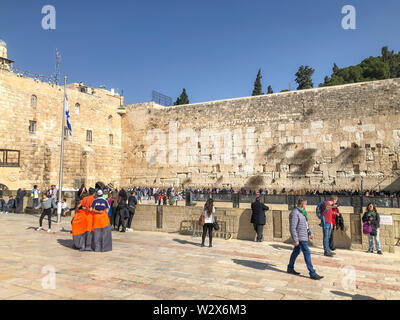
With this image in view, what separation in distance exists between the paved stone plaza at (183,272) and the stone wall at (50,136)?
46.7 feet

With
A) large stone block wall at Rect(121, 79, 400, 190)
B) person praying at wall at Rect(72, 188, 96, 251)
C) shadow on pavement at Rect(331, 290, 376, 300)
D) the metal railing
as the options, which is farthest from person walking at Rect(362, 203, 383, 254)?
large stone block wall at Rect(121, 79, 400, 190)

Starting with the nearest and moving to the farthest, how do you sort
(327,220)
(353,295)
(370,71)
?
1. (353,295)
2. (327,220)
3. (370,71)

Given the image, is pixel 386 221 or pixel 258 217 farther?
pixel 258 217

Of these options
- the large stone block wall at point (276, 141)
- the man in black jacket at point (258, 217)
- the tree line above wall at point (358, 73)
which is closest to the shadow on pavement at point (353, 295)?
the man in black jacket at point (258, 217)

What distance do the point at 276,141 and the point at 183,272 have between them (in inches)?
657

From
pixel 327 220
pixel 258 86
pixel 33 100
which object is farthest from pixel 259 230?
pixel 258 86

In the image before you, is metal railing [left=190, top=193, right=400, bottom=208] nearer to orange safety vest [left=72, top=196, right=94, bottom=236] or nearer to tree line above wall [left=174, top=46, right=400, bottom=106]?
orange safety vest [left=72, top=196, right=94, bottom=236]

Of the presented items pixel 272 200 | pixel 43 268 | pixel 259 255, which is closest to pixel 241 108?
pixel 272 200

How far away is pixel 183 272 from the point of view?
16.5 feet

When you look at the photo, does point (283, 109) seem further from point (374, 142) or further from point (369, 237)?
point (369, 237)

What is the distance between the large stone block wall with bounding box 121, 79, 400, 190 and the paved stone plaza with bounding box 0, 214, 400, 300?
40.2 feet

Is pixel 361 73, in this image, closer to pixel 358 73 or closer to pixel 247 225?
pixel 358 73

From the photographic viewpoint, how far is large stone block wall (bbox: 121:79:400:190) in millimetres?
17703

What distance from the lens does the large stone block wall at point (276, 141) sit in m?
17.7
